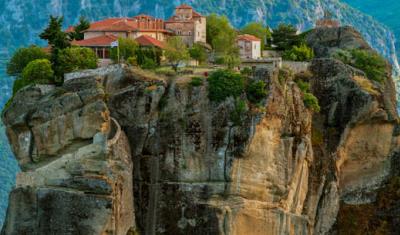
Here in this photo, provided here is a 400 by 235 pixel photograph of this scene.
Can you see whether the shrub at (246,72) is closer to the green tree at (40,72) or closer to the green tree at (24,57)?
the green tree at (40,72)

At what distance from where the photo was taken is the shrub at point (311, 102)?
7862 cm

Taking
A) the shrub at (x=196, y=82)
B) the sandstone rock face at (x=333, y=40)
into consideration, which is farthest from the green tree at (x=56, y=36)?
the sandstone rock face at (x=333, y=40)

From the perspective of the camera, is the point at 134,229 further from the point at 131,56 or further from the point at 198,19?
the point at 198,19

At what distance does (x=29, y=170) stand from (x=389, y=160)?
Answer: 25.0 metres

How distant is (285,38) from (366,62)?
6.95 m

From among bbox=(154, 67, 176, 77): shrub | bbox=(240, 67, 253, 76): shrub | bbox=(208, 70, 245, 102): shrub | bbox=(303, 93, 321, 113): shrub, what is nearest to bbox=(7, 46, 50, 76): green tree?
bbox=(154, 67, 176, 77): shrub

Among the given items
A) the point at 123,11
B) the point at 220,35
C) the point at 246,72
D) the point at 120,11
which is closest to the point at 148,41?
the point at 220,35

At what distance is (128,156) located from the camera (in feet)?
234

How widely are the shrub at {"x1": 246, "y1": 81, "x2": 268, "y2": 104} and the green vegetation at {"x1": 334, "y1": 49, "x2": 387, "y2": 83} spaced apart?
46.2ft

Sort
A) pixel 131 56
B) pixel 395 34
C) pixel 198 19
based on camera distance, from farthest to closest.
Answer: pixel 395 34
pixel 198 19
pixel 131 56

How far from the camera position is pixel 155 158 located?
239 feet

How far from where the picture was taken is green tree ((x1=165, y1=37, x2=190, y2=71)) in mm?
77500

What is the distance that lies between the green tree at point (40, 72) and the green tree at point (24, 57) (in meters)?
3.45

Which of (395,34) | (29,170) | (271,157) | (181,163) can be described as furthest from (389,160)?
(395,34)
